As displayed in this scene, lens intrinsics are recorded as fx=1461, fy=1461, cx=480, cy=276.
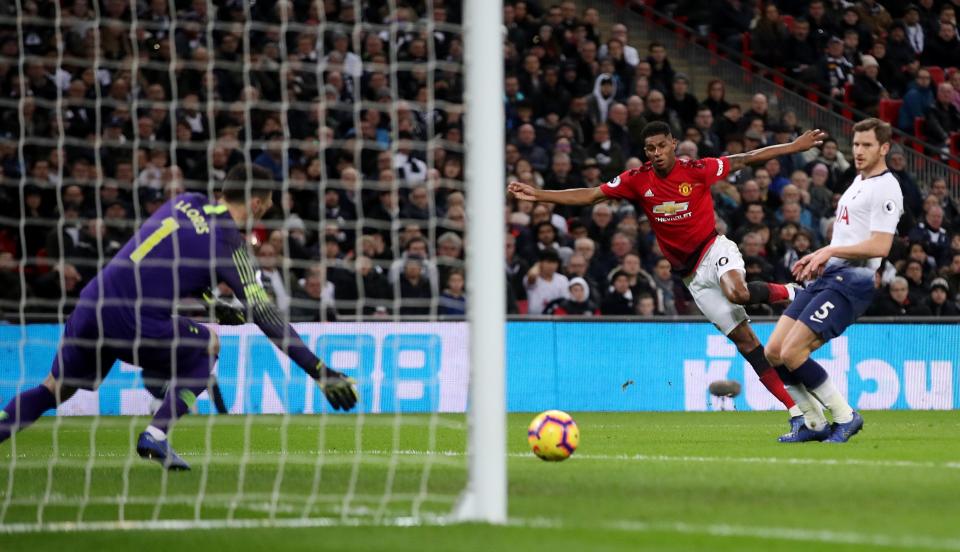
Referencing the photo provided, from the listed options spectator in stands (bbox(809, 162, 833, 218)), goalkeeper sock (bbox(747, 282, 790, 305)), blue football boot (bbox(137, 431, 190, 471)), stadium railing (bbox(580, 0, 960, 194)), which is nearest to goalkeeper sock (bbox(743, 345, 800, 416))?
goalkeeper sock (bbox(747, 282, 790, 305))

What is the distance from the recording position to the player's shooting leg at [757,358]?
36.3 feet

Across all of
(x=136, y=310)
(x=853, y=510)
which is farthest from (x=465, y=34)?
(x=136, y=310)

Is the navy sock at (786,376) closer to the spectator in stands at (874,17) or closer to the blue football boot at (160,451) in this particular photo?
the blue football boot at (160,451)

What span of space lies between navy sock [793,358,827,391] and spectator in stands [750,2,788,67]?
40.9 ft

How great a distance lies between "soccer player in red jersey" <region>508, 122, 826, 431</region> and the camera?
11.3 meters

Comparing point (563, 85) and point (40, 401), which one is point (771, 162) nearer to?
point (563, 85)

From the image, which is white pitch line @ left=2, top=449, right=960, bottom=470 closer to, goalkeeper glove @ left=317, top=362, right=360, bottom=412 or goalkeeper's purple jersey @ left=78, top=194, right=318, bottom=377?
goalkeeper's purple jersey @ left=78, top=194, right=318, bottom=377

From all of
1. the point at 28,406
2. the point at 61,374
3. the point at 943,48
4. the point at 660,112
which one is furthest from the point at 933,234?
the point at 28,406

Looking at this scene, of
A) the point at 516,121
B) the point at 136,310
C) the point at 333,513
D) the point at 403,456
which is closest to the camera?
the point at 333,513

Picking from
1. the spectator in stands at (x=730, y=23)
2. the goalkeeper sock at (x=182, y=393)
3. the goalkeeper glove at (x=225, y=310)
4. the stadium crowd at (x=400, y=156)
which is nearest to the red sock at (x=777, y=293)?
the stadium crowd at (x=400, y=156)

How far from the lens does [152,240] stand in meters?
8.24

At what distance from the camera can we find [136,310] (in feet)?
26.9

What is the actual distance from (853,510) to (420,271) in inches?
376

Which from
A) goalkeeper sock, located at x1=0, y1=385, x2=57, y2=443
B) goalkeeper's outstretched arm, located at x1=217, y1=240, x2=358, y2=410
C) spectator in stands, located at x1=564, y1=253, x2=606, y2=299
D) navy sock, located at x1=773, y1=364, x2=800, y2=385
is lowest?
goalkeeper sock, located at x1=0, y1=385, x2=57, y2=443
